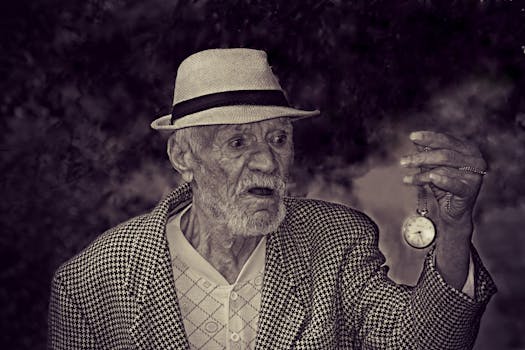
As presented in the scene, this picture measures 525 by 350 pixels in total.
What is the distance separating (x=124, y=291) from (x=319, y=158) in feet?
4.39

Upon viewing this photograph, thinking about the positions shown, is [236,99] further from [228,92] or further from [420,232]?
[420,232]

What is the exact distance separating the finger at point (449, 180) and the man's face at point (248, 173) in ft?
2.14

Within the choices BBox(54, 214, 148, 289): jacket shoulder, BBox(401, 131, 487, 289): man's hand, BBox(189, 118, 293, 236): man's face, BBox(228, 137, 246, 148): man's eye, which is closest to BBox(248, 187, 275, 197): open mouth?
BBox(189, 118, 293, 236): man's face

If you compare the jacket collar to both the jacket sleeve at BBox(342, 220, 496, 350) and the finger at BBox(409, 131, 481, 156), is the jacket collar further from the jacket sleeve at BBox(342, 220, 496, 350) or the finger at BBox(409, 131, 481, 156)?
the finger at BBox(409, 131, 481, 156)

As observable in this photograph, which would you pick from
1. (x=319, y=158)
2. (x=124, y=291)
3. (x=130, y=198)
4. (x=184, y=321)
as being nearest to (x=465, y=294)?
(x=184, y=321)

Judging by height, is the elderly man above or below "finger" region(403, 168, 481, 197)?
below

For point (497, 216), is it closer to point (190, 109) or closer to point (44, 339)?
point (190, 109)

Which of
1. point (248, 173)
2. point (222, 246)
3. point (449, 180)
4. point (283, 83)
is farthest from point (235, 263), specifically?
point (283, 83)

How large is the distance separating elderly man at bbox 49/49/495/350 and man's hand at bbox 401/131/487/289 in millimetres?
273

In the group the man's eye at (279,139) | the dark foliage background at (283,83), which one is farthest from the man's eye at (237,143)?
the dark foliage background at (283,83)

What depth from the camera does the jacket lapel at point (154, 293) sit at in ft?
9.41

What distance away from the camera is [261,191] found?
290 centimetres

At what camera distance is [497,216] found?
3.69 metres

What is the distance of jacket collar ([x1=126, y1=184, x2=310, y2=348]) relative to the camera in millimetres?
2859
